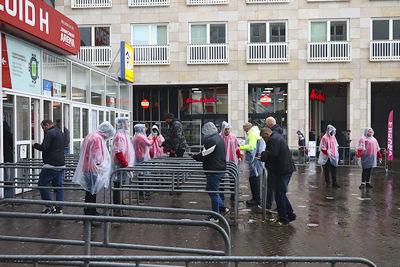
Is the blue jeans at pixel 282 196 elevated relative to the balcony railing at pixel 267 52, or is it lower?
lower

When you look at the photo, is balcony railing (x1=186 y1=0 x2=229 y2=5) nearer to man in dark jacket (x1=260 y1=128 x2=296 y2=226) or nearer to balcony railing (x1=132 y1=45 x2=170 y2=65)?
balcony railing (x1=132 y1=45 x2=170 y2=65)

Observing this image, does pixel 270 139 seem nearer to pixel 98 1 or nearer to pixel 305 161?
pixel 305 161

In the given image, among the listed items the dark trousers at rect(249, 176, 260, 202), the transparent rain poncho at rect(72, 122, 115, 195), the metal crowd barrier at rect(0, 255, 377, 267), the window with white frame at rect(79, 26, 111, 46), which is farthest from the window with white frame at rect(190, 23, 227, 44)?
the metal crowd barrier at rect(0, 255, 377, 267)

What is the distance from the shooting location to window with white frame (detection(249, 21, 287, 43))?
999 inches

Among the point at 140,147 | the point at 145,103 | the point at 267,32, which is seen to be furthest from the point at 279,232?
the point at 145,103

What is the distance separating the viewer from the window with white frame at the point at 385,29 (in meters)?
24.7

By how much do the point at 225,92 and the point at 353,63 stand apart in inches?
303

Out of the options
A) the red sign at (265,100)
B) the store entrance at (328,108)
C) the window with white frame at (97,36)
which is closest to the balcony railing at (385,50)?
the store entrance at (328,108)

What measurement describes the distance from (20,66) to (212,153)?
6358 mm

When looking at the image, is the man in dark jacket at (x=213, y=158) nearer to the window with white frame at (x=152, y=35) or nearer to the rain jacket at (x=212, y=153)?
the rain jacket at (x=212, y=153)

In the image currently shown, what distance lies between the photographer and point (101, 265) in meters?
4.51

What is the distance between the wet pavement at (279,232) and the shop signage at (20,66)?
297 cm

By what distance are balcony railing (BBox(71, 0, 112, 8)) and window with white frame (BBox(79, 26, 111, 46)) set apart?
3.98 ft

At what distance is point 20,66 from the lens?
11.6 metres
